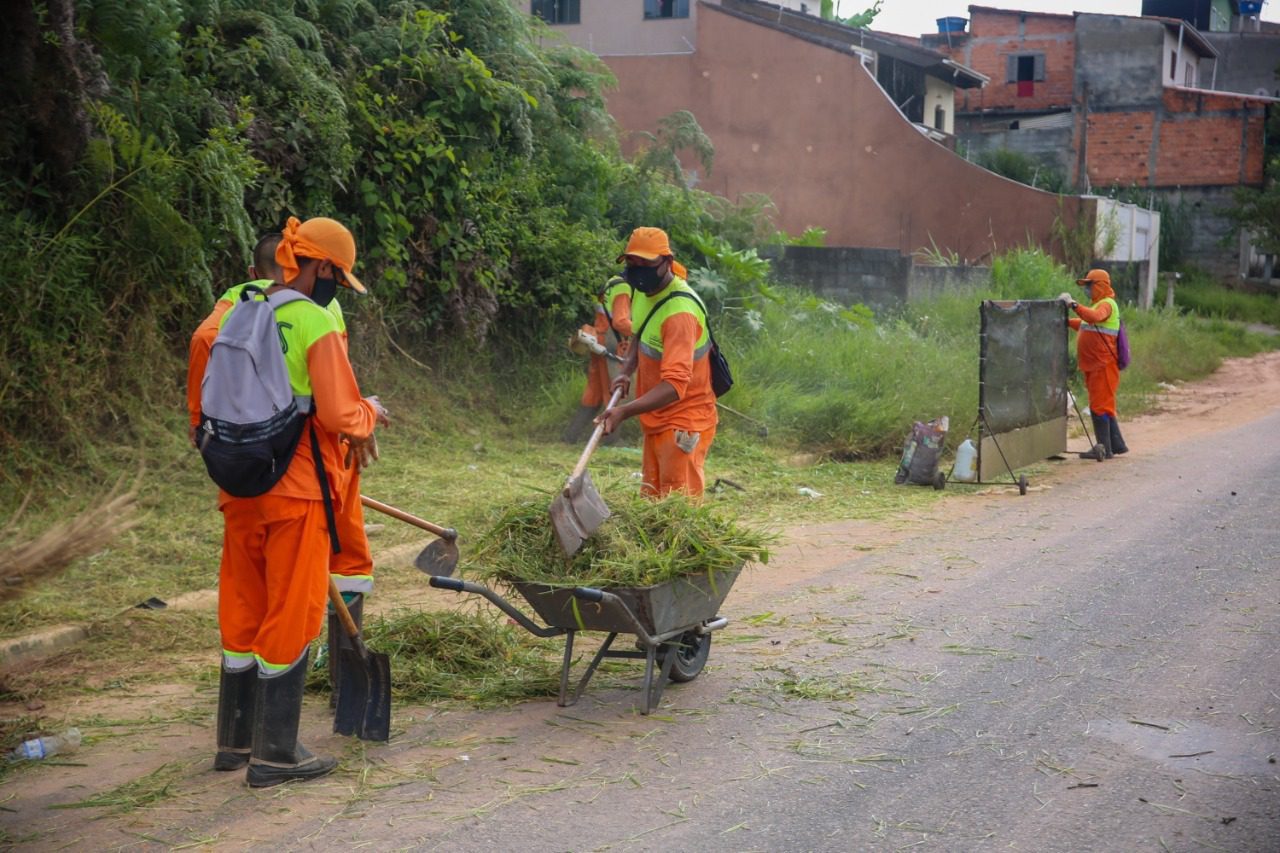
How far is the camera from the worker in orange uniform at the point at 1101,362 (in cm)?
1380

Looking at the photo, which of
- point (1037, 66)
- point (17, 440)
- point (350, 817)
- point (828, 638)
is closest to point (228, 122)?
point (17, 440)

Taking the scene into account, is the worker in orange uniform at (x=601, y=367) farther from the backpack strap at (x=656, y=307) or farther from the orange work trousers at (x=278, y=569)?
the orange work trousers at (x=278, y=569)


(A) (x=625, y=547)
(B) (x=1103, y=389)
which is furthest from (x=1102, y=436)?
(A) (x=625, y=547)

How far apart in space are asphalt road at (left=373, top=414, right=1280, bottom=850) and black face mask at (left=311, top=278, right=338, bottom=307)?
187cm

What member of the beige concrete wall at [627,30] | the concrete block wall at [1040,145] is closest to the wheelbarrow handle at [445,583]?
the beige concrete wall at [627,30]

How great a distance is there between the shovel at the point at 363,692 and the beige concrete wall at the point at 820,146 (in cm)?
2399

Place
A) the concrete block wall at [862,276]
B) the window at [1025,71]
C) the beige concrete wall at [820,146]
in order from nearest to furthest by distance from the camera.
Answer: the concrete block wall at [862,276] < the beige concrete wall at [820,146] < the window at [1025,71]

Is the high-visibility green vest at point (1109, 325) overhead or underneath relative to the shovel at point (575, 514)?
overhead

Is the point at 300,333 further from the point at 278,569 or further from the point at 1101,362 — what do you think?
the point at 1101,362

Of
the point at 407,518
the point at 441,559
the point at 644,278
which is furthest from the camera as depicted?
the point at 644,278

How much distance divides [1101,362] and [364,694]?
10.7 m

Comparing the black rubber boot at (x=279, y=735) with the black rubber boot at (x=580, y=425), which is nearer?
the black rubber boot at (x=279, y=735)

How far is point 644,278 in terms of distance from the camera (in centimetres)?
664

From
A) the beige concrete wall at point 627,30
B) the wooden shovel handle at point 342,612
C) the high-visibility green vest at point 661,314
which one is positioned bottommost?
the wooden shovel handle at point 342,612
